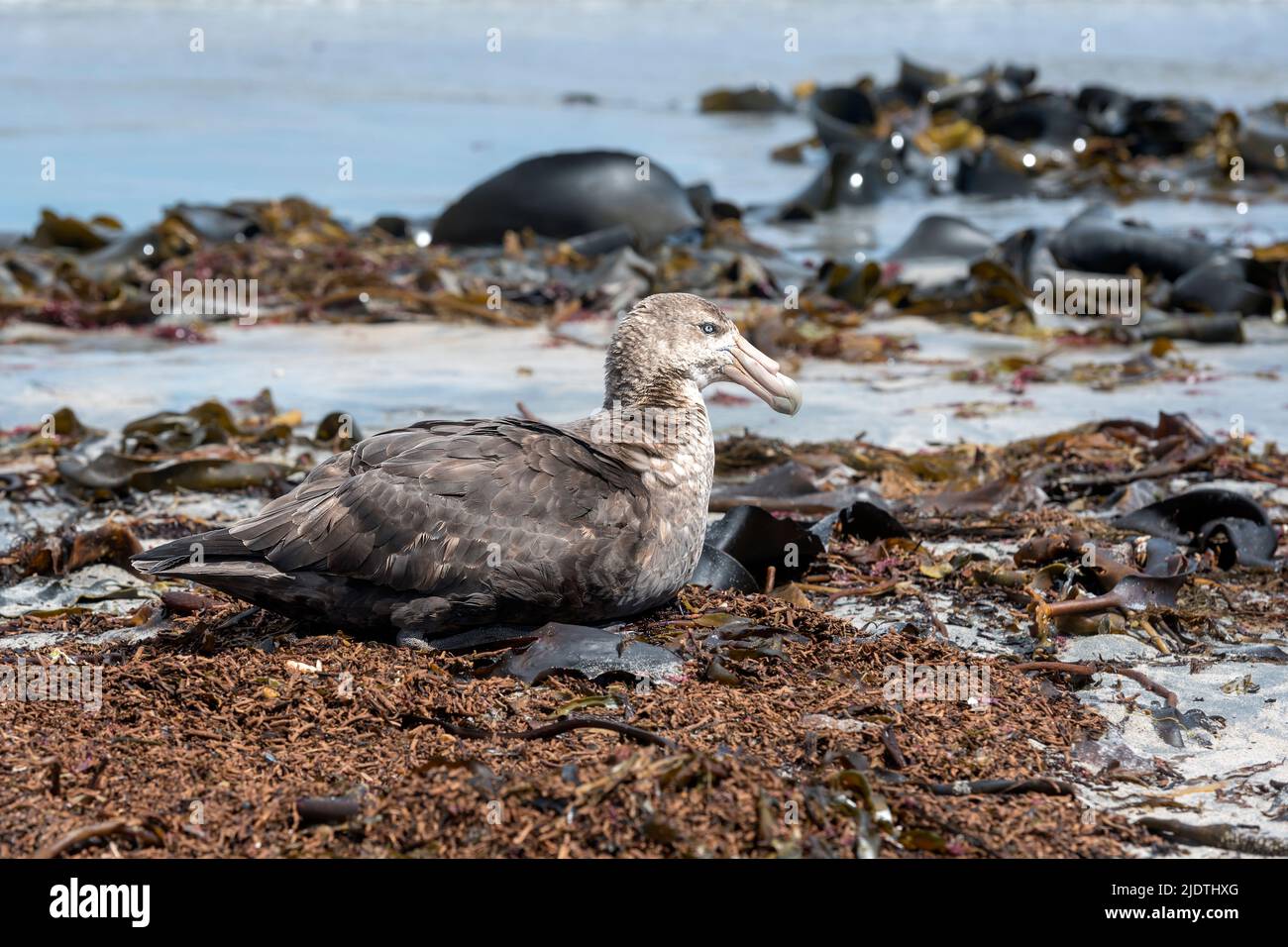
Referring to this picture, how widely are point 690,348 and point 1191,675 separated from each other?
175 centimetres

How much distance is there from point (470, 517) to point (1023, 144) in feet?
41.3

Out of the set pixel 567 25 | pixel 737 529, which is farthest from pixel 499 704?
pixel 567 25

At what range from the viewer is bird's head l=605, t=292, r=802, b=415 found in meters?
4.63

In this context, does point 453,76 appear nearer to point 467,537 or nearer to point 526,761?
point 467,537

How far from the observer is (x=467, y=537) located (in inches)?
164

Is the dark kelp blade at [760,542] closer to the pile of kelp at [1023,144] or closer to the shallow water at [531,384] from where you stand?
the shallow water at [531,384]

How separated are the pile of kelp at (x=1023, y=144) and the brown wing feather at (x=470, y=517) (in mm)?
8465

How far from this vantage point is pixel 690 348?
4.66 meters

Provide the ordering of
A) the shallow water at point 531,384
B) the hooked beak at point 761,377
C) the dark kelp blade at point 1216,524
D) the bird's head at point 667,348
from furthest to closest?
1. the shallow water at point 531,384
2. the dark kelp blade at point 1216,524
3. the hooked beak at point 761,377
4. the bird's head at point 667,348

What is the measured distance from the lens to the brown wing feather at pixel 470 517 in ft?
13.6

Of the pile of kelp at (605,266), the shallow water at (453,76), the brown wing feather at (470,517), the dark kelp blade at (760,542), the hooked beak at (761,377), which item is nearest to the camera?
the brown wing feather at (470,517)

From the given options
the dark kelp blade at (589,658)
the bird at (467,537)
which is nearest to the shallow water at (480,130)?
the bird at (467,537)
